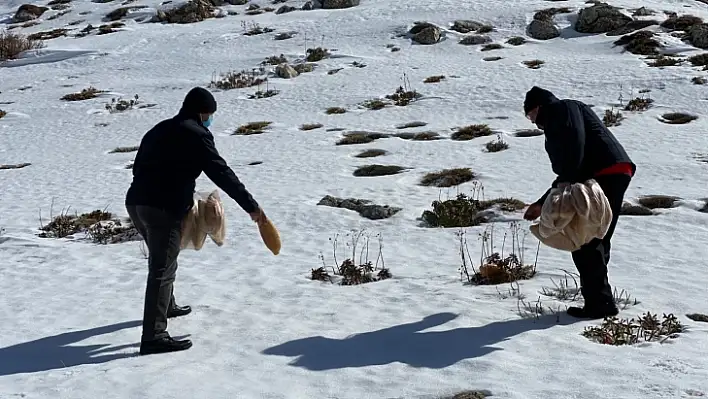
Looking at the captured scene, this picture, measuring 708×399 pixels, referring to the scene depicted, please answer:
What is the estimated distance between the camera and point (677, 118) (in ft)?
54.3

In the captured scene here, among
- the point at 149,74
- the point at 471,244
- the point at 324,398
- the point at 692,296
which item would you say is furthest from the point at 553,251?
the point at 149,74

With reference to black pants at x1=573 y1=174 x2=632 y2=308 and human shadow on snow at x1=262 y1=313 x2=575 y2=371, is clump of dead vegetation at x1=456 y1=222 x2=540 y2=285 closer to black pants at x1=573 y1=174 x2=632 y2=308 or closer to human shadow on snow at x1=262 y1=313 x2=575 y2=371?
human shadow on snow at x1=262 y1=313 x2=575 y2=371

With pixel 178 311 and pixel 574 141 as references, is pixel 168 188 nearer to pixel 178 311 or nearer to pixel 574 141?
pixel 178 311

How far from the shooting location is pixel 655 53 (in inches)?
928

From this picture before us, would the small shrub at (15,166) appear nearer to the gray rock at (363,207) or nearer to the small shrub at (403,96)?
the gray rock at (363,207)

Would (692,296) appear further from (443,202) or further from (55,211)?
(55,211)

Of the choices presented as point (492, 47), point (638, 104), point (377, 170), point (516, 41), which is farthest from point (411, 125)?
point (516, 41)

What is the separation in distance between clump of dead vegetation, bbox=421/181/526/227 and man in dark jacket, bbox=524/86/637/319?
3971 mm

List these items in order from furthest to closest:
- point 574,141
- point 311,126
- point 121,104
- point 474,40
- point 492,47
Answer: point 474,40
point 492,47
point 121,104
point 311,126
point 574,141

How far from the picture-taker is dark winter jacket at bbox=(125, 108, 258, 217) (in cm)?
549

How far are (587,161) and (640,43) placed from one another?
20.6 metres

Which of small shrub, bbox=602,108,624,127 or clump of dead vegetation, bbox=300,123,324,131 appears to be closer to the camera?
small shrub, bbox=602,108,624,127

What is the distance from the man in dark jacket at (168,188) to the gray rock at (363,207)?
5125 millimetres

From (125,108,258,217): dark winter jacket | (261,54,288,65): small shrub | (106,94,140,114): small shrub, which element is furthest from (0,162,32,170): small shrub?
(125,108,258,217): dark winter jacket
